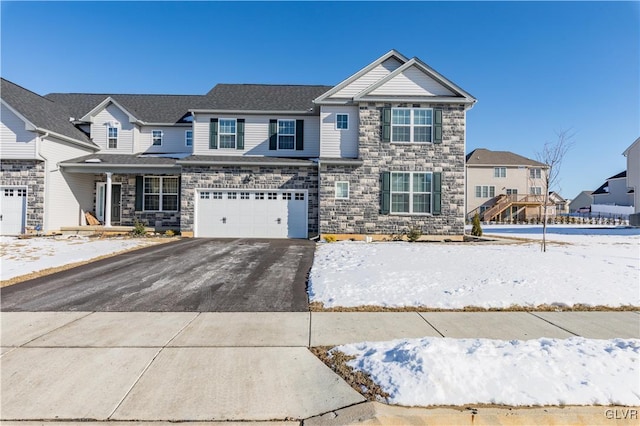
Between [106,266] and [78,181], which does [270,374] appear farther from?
[78,181]

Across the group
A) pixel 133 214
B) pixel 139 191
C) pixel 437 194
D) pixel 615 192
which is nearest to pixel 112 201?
pixel 133 214

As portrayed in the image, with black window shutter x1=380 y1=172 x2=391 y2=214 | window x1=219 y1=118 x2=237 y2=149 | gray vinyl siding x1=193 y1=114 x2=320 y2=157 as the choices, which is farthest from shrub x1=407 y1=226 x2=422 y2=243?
window x1=219 y1=118 x2=237 y2=149

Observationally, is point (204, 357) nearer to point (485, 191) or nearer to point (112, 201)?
point (112, 201)

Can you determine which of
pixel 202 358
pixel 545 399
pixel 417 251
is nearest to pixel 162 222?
pixel 417 251

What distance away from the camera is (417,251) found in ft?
39.0

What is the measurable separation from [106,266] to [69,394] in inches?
281

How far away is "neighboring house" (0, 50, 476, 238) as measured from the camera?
15844 millimetres

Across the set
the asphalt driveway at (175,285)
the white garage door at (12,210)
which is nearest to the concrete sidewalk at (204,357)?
the asphalt driveway at (175,285)

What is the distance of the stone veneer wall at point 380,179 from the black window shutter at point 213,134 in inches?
238

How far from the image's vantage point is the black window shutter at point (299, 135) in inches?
693

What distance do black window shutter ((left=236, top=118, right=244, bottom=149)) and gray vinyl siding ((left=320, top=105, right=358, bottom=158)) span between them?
4311 mm

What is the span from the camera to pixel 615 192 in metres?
46.2

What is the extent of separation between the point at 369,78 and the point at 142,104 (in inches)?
556

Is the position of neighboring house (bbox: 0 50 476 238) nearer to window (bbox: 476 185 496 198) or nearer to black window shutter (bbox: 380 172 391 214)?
black window shutter (bbox: 380 172 391 214)
